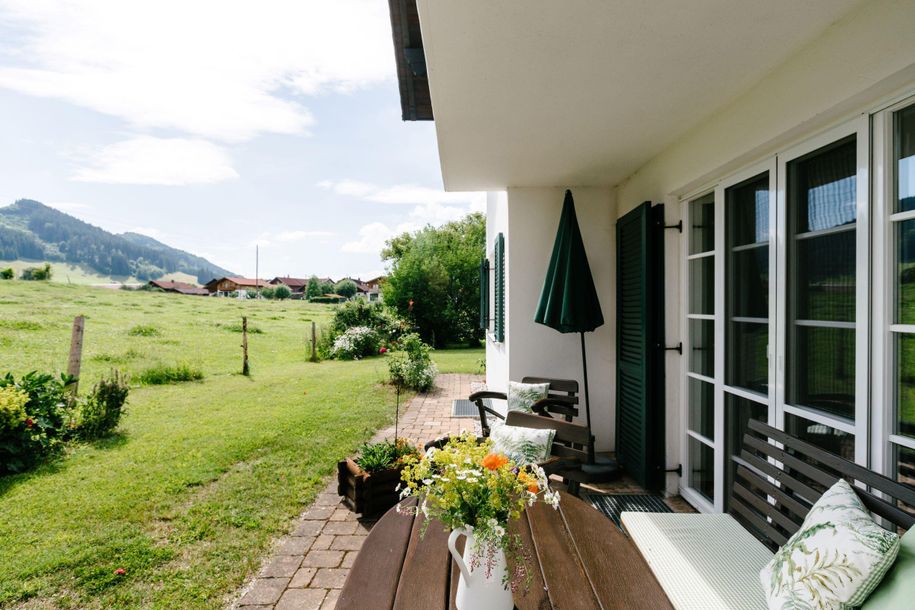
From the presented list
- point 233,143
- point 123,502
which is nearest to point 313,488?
point 123,502

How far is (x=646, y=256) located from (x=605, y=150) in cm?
87

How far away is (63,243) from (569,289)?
139128mm

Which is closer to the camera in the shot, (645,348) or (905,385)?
(905,385)

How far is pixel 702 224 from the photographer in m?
3.20

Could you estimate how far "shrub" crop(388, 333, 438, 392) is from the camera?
7.91 m

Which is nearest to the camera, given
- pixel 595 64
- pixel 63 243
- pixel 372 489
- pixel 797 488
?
pixel 797 488

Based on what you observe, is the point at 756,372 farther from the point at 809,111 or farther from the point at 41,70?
the point at 41,70

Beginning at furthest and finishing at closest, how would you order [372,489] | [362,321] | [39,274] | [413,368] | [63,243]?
[63,243]
[39,274]
[362,321]
[413,368]
[372,489]

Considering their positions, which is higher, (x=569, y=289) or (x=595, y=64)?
(x=595, y=64)

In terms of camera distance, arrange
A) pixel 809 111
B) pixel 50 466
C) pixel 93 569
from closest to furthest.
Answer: pixel 809 111, pixel 93 569, pixel 50 466

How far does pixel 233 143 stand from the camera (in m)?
19.7

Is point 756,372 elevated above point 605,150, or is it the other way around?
point 605,150

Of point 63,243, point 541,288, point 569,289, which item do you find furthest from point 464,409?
point 63,243

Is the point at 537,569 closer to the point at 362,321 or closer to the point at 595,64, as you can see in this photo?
the point at 595,64
